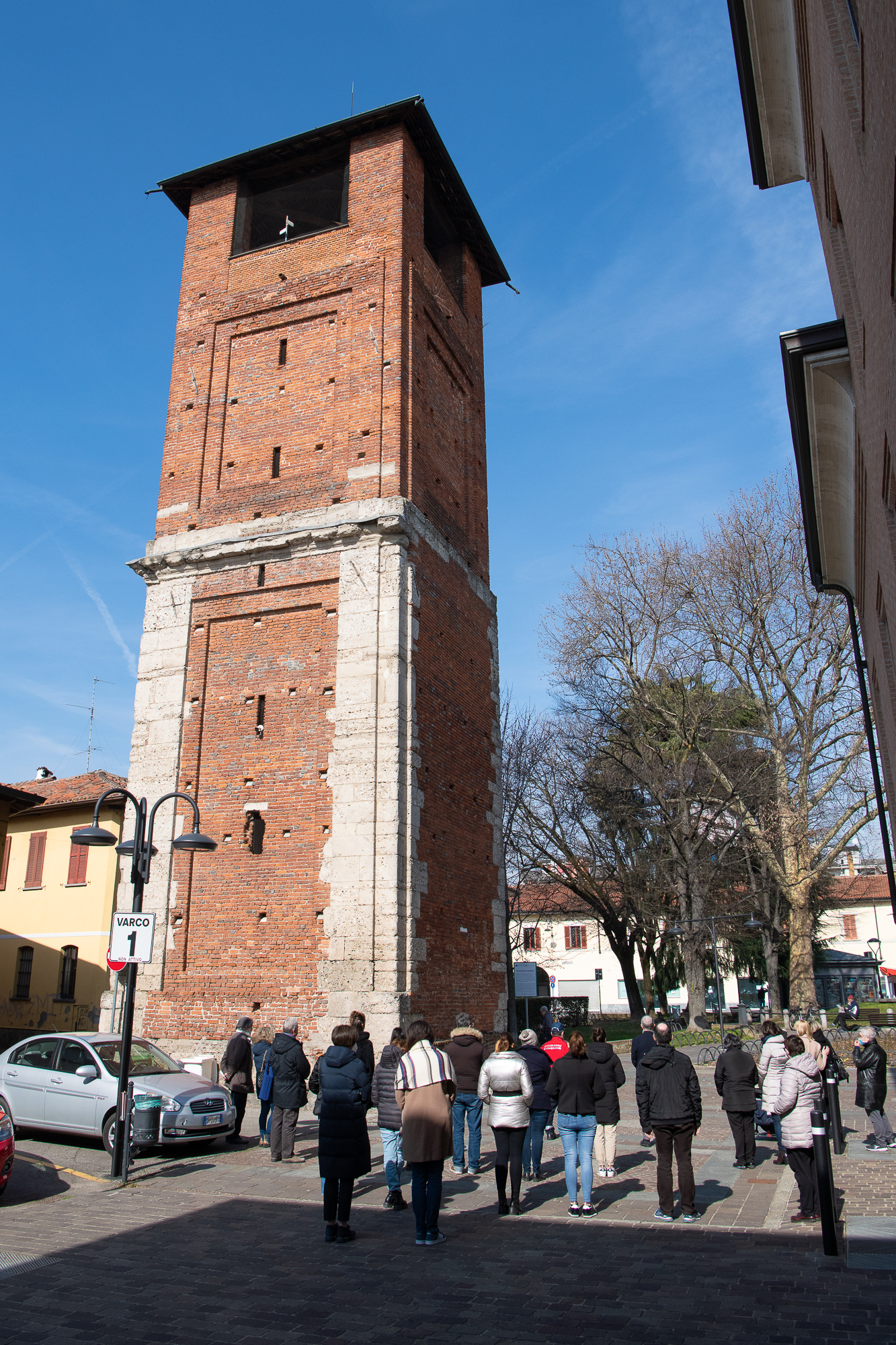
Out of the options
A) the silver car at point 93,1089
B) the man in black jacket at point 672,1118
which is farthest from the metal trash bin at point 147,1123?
the man in black jacket at point 672,1118

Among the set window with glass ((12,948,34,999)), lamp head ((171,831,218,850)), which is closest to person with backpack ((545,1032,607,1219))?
lamp head ((171,831,218,850))

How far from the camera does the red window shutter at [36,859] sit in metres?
27.0

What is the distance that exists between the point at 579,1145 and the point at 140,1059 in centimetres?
631

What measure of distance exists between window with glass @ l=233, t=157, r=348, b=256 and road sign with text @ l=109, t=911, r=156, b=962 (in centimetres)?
1605

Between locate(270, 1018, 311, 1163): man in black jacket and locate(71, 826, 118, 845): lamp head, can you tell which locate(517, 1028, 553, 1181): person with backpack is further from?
locate(71, 826, 118, 845): lamp head

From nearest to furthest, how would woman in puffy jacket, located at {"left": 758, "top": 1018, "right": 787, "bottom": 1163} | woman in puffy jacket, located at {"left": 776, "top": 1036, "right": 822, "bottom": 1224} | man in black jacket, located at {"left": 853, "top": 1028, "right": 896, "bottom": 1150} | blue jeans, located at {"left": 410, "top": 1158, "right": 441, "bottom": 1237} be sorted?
blue jeans, located at {"left": 410, "top": 1158, "right": 441, "bottom": 1237} < woman in puffy jacket, located at {"left": 776, "top": 1036, "right": 822, "bottom": 1224} < woman in puffy jacket, located at {"left": 758, "top": 1018, "right": 787, "bottom": 1163} < man in black jacket, located at {"left": 853, "top": 1028, "right": 896, "bottom": 1150}

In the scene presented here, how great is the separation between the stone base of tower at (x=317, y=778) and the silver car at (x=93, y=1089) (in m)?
3.42

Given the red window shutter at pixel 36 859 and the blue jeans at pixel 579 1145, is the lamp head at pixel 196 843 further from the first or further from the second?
the red window shutter at pixel 36 859

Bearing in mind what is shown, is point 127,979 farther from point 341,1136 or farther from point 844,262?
point 844,262

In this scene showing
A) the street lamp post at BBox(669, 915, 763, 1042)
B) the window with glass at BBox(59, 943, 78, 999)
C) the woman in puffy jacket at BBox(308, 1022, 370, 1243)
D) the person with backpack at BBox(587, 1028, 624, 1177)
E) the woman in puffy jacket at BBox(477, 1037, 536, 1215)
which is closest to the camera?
the woman in puffy jacket at BBox(308, 1022, 370, 1243)

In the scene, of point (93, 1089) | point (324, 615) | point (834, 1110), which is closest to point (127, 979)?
point (93, 1089)

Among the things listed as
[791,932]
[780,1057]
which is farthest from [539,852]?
[780,1057]

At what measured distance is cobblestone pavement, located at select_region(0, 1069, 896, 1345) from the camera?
17.9ft

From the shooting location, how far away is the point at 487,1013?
59.5 feet
